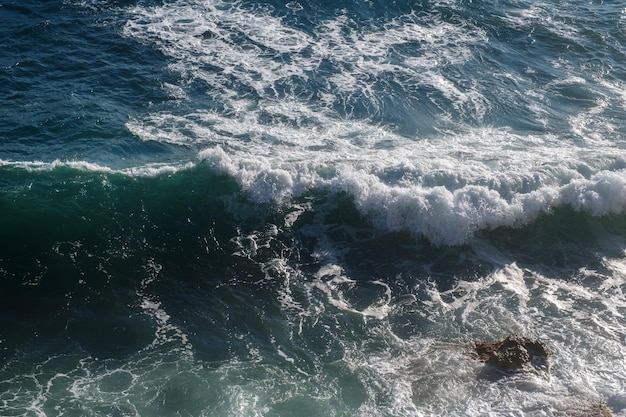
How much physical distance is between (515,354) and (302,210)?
611 cm

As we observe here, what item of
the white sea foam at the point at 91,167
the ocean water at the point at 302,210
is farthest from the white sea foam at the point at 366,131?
the white sea foam at the point at 91,167

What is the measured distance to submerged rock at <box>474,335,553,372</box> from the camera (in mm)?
11938

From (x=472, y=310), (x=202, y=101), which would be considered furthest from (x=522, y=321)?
(x=202, y=101)

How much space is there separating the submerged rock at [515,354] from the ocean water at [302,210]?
0.75 ft

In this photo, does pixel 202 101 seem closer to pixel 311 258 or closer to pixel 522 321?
pixel 311 258

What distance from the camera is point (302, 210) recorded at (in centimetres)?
1631

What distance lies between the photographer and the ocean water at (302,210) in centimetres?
1184

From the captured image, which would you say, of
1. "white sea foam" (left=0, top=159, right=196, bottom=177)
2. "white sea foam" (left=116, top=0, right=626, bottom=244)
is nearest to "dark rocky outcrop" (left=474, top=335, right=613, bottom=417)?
"white sea foam" (left=116, top=0, right=626, bottom=244)

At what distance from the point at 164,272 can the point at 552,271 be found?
7976 millimetres

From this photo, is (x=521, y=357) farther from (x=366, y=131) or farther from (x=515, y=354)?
(x=366, y=131)

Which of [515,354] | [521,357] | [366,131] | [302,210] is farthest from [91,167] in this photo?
[521,357]

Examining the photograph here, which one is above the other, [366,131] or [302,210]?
[366,131]

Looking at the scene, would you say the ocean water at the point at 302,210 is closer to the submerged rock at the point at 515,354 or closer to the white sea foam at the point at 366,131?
the white sea foam at the point at 366,131

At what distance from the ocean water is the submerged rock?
230 mm
